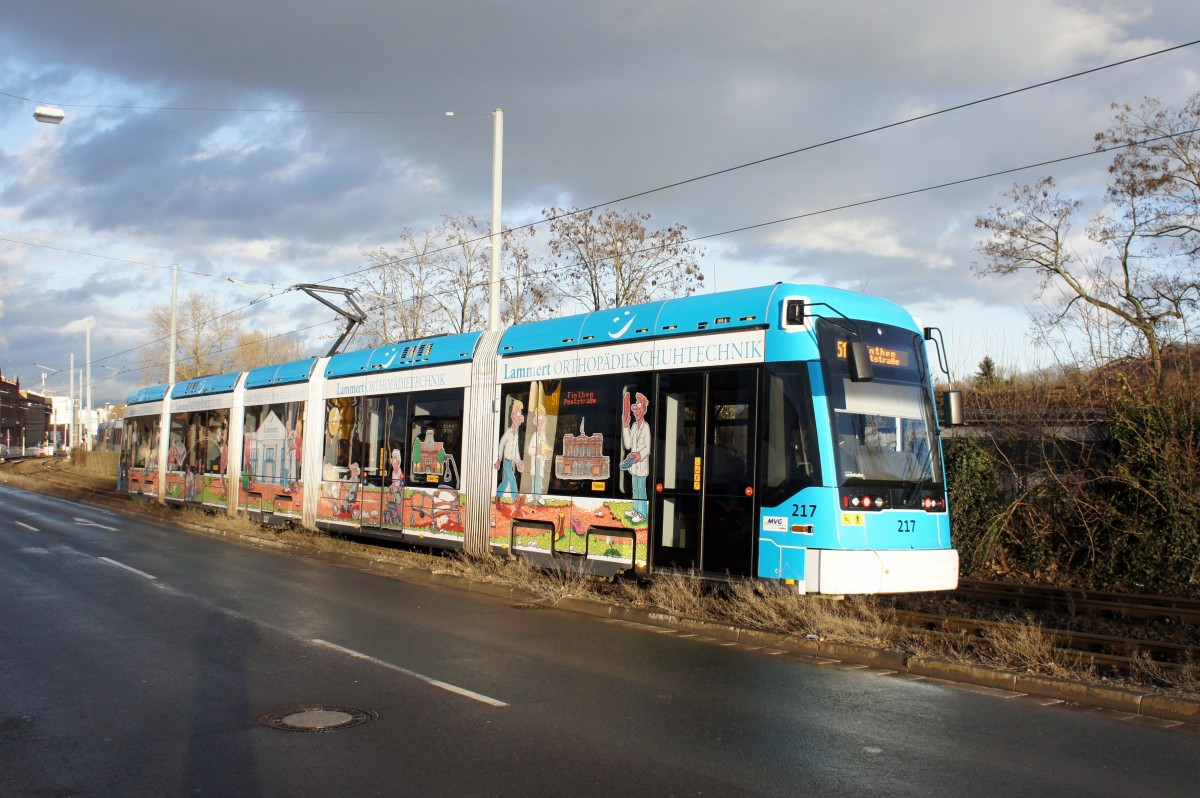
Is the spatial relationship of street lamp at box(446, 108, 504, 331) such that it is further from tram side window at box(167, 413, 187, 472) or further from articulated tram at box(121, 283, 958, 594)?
tram side window at box(167, 413, 187, 472)

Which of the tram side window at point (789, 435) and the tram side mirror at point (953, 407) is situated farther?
the tram side mirror at point (953, 407)

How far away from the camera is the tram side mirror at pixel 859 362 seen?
31.7 feet

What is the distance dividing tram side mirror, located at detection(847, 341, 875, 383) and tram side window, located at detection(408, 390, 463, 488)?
7433 mm

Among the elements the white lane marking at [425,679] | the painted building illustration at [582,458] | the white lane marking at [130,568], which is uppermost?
the painted building illustration at [582,458]

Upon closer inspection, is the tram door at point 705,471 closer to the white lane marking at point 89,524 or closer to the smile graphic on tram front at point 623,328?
the smile graphic on tram front at point 623,328

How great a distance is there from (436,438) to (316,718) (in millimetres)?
9534

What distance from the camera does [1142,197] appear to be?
26.4 metres

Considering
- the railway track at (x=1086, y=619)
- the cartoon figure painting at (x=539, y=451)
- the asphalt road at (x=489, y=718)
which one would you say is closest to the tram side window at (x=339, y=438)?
the cartoon figure painting at (x=539, y=451)

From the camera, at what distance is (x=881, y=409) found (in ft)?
33.7

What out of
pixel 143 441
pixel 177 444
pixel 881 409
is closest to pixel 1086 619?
pixel 881 409

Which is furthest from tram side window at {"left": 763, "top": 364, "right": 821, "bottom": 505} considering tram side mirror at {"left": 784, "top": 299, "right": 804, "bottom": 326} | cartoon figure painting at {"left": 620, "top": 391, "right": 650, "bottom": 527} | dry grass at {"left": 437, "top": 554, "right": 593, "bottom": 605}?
dry grass at {"left": 437, "top": 554, "right": 593, "bottom": 605}

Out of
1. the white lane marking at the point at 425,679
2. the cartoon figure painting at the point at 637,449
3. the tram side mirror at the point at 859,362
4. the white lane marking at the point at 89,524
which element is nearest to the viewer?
the white lane marking at the point at 425,679

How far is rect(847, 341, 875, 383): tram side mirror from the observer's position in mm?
9672

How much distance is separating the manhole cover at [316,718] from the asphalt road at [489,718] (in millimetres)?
91
